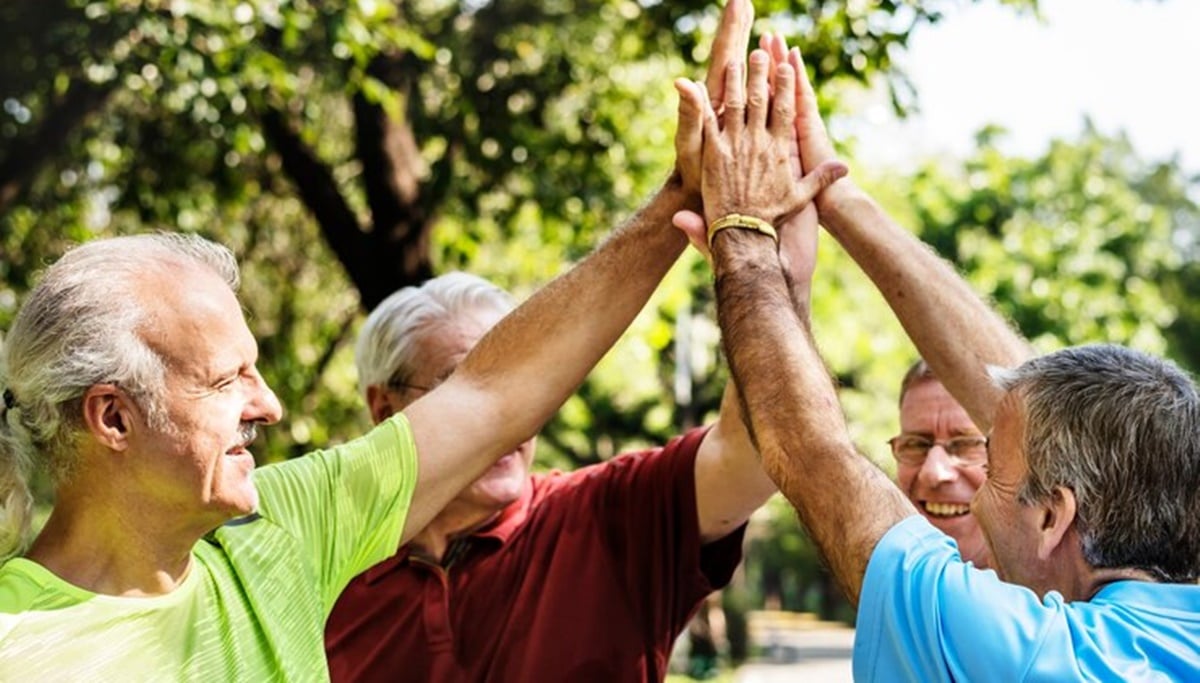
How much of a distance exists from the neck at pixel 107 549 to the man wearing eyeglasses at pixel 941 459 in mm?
1586

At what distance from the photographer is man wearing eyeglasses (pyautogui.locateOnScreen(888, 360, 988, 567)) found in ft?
10.5

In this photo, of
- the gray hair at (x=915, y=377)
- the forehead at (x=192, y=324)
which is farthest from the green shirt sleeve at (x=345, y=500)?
the gray hair at (x=915, y=377)

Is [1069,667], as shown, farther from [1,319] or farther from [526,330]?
[1,319]

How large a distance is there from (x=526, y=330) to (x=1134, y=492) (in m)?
1.20

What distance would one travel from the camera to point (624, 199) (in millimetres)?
9445

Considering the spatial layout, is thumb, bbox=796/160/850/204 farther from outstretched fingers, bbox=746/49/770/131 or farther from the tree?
the tree

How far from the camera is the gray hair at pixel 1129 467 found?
2.12 metres

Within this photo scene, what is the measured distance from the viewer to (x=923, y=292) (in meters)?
2.98

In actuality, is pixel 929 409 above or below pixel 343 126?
below

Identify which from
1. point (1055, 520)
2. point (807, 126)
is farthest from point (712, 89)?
point (1055, 520)

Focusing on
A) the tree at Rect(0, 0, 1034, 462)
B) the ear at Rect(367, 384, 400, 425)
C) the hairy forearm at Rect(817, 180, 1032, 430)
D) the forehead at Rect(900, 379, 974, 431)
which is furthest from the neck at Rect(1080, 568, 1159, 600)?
the tree at Rect(0, 0, 1034, 462)

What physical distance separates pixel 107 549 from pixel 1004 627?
1367 millimetres

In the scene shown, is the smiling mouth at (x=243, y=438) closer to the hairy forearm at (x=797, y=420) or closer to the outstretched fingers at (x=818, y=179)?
the hairy forearm at (x=797, y=420)

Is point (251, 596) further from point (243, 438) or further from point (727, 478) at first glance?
point (727, 478)
